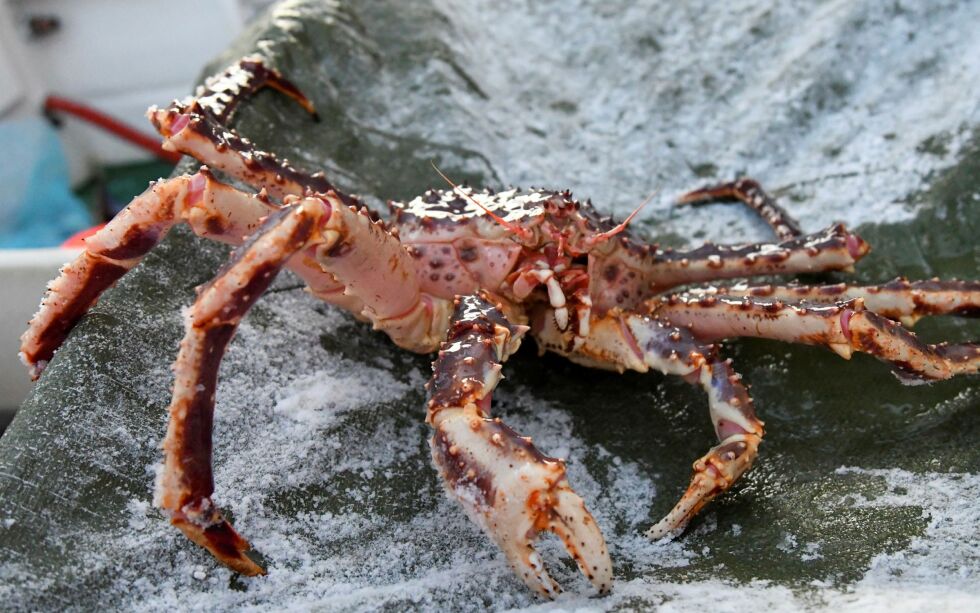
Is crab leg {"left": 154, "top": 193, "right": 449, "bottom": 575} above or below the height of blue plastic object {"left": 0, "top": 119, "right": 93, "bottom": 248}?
below

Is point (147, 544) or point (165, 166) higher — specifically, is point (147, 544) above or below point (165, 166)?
below

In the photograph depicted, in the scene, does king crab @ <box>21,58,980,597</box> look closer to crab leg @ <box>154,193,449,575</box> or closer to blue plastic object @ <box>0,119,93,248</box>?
crab leg @ <box>154,193,449,575</box>

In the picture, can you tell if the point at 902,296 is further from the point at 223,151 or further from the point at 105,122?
the point at 105,122

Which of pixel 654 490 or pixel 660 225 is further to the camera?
pixel 660 225

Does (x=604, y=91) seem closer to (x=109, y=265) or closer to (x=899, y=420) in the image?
(x=899, y=420)

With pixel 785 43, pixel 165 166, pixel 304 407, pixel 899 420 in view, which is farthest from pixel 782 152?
pixel 165 166

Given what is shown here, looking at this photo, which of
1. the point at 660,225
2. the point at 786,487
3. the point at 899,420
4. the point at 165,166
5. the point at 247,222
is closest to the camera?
the point at 247,222

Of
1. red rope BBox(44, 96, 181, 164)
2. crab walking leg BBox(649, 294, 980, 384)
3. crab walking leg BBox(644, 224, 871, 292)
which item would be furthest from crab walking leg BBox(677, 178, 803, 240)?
red rope BBox(44, 96, 181, 164)
